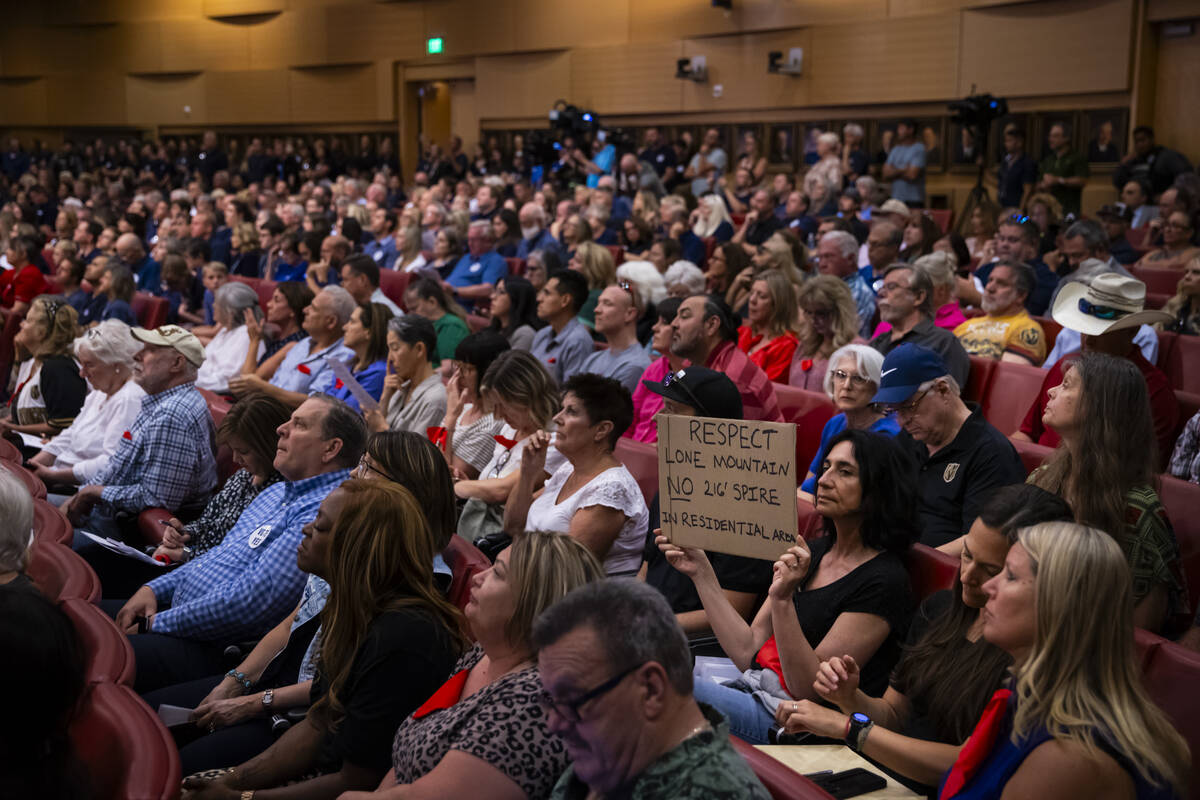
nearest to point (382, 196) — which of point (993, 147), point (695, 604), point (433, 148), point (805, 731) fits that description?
point (433, 148)

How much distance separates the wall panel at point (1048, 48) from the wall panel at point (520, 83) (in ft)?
20.4

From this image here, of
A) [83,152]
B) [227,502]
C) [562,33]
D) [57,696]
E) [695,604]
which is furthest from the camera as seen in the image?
[83,152]

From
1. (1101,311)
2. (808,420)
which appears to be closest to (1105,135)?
(1101,311)

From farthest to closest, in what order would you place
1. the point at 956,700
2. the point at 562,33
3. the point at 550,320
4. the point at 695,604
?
the point at 562,33
the point at 550,320
the point at 695,604
the point at 956,700

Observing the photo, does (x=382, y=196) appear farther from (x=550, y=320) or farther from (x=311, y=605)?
(x=311, y=605)

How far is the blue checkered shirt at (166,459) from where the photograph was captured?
400 centimetres

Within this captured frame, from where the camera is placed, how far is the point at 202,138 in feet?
69.2

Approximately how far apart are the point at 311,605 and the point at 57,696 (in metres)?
1.18

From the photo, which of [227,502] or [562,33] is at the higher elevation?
[562,33]

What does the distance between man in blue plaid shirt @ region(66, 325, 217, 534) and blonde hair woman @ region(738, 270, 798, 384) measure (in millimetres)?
2416

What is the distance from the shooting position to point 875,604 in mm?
2479

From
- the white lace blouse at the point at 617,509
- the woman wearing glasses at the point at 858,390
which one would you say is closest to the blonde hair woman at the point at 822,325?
the woman wearing glasses at the point at 858,390

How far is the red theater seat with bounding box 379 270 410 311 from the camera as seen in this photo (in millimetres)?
8180

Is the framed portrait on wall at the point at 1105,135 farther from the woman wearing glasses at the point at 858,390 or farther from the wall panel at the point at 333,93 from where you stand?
the wall panel at the point at 333,93
